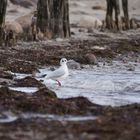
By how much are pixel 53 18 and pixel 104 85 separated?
34.3ft

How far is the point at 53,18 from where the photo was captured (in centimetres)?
2247

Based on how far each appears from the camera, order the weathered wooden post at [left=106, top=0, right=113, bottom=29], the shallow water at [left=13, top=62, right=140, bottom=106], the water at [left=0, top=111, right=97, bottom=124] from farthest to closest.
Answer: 1. the weathered wooden post at [left=106, top=0, right=113, bottom=29]
2. the shallow water at [left=13, top=62, right=140, bottom=106]
3. the water at [left=0, top=111, right=97, bottom=124]

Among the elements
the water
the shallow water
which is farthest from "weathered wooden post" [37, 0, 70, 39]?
the water

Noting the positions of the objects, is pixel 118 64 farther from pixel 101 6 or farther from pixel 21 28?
pixel 101 6

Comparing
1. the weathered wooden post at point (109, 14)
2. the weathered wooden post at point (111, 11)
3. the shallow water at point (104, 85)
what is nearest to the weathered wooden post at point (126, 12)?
the weathered wooden post at point (111, 11)

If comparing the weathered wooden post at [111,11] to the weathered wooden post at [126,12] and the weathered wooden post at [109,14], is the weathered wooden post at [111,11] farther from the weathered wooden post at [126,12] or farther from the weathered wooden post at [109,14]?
the weathered wooden post at [126,12]

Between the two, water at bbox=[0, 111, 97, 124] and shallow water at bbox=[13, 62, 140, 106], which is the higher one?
water at bbox=[0, 111, 97, 124]

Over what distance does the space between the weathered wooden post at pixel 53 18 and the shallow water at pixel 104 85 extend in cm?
640

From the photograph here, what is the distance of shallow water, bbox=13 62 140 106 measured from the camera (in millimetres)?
10492

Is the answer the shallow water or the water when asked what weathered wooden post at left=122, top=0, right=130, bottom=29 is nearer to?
the shallow water

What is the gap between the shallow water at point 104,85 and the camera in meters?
10.5

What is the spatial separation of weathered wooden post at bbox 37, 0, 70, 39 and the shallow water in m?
6.40

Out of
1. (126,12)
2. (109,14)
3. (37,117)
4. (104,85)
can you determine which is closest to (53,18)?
(109,14)

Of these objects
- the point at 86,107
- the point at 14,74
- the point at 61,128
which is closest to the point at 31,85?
the point at 14,74
